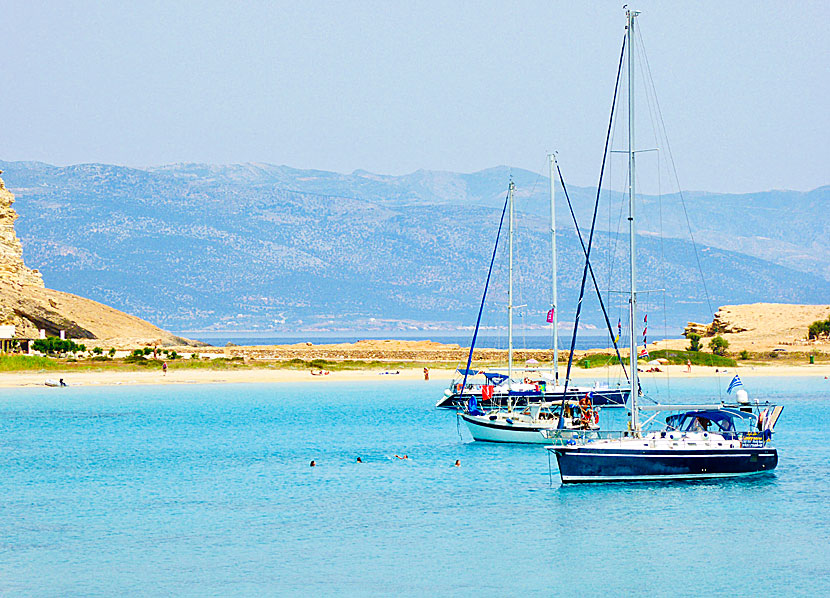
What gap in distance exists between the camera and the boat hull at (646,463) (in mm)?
35312

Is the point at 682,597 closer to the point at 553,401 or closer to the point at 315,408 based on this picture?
the point at 553,401

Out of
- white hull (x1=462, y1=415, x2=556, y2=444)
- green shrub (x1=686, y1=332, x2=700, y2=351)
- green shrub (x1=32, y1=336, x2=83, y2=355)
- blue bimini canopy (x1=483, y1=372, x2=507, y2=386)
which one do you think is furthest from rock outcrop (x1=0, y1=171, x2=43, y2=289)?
white hull (x1=462, y1=415, x2=556, y2=444)

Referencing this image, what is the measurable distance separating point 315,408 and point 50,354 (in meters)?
40.2

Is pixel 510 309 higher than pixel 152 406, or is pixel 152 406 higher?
pixel 510 309

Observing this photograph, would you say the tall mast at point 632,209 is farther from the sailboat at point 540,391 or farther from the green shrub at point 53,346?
the green shrub at point 53,346

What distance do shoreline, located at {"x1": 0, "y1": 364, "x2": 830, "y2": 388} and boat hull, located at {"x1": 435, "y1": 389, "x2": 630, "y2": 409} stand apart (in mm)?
24429

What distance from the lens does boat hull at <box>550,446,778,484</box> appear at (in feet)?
116

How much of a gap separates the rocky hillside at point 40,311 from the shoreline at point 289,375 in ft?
61.6

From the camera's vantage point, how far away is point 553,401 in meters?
54.7

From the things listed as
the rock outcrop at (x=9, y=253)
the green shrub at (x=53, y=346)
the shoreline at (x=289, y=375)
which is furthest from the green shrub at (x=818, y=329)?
the rock outcrop at (x=9, y=253)

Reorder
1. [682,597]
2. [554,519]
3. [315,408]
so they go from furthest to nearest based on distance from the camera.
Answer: [315,408], [554,519], [682,597]

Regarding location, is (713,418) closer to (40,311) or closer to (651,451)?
(651,451)

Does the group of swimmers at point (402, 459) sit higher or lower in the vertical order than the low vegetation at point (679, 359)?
lower

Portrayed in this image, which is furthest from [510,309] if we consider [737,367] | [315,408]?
[737,367]
